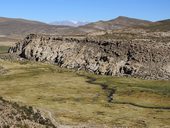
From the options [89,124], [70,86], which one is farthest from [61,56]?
[89,124]

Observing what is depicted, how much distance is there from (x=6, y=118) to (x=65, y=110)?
34.4 metres

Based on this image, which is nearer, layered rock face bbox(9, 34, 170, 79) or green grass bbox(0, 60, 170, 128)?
green grass bbox(0, 60, 170, 128)

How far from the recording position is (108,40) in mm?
186000

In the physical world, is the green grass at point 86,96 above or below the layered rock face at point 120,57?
below

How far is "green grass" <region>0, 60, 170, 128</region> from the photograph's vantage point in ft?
286

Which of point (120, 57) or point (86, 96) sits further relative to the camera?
point (120, 57)

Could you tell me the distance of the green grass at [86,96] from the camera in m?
87.2

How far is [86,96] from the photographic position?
4525 inches

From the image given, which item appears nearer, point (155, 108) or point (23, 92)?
point (155, 108)

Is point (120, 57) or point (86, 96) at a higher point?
point (120, 57)

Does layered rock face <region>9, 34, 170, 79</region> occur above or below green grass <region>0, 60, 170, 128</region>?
above

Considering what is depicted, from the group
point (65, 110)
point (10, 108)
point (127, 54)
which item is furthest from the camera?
point (127, 54)

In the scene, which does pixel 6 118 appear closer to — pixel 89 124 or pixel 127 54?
pixel 89 124

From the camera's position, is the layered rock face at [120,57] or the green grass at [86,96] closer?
the green grass at [86,96]
